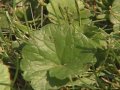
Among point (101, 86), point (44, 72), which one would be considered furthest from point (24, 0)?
point (101, 86)

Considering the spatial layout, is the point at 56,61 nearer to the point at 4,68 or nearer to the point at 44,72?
the point at 44,72

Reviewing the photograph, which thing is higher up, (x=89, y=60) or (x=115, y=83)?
(x=89, y=60)

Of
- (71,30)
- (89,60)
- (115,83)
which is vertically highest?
(71,30)

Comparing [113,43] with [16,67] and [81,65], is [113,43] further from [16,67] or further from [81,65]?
[16,67]

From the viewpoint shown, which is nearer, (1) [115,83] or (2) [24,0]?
(1) [115,83]

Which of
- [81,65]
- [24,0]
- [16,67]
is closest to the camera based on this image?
[81,65]

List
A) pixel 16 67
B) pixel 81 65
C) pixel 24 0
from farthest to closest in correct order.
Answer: pixel 24 0 → pixel 16 67 → pixel 81 65
